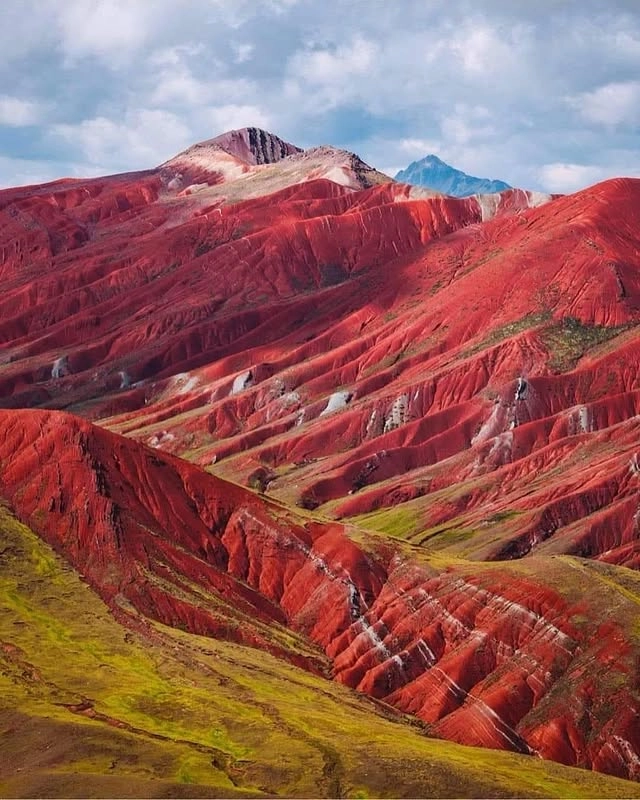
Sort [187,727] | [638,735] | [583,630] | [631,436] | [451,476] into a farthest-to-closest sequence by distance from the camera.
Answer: [451,476] → [631,436] → [583,630] → [638,735] → [187,727]

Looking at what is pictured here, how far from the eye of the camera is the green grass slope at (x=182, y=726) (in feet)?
235

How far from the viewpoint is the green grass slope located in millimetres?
71500

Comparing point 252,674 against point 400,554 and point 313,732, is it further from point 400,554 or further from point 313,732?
point 400,554

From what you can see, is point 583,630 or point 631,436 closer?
point 583,630

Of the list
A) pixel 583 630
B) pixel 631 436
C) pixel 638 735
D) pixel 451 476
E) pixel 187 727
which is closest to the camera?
pixel 187 727

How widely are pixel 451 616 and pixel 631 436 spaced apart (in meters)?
76.3

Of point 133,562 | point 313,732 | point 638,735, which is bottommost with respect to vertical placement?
point 638,735

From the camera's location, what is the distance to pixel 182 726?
273 feet

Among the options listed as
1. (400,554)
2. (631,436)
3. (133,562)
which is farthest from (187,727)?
(631,436)

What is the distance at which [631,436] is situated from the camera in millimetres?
180375

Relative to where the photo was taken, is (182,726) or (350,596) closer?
(182,726)

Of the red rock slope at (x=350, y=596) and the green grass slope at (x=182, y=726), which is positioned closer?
the green grass slope at (x=182, y=726)

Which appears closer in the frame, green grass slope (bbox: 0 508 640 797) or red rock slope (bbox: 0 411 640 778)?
green grass slope (bbox: 0 508 640 797)

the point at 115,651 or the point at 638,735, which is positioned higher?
the point at 115,651
